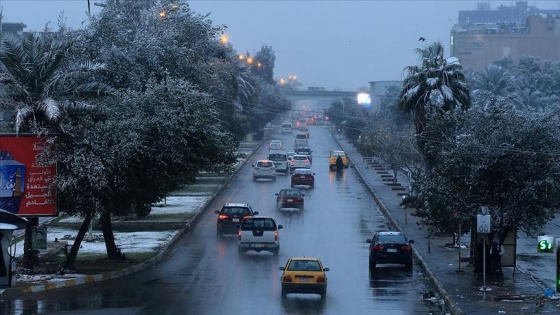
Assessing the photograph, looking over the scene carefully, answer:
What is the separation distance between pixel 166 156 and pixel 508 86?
237 feet

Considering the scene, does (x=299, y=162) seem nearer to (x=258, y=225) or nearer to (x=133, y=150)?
(x=258, y=225)

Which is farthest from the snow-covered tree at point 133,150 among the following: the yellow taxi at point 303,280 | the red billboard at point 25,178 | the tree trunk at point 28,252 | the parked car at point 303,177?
the parked car at point 303,177

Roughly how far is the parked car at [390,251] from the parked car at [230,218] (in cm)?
1209

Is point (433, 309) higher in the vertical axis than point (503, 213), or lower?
lower

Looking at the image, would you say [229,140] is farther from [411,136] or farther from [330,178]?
[330,178]

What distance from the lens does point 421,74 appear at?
55000 millimetres

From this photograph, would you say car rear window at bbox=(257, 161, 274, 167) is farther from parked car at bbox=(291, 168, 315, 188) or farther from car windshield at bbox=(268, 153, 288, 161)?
car windshield at bbox=(268, 153, 288, 161)

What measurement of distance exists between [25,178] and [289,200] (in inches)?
1114

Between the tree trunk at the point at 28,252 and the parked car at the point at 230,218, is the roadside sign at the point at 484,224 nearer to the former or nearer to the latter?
the tree trunk at the point at 28,252

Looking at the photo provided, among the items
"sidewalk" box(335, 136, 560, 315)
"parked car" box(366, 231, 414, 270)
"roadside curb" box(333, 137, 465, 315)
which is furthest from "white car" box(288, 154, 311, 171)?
"parked car" box(366, 231, 414, 270)

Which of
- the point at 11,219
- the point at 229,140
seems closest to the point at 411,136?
the point at 229,140

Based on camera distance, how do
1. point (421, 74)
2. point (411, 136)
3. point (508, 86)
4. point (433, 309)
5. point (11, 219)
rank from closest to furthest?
point (11, 219) → point (433, 309) → point (421, 74) → point (411, 136) → point (508, 86)

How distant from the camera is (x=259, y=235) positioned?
4206 centimetres

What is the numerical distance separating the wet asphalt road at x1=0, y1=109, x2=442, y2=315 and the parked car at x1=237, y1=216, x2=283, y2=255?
0.41 metres
